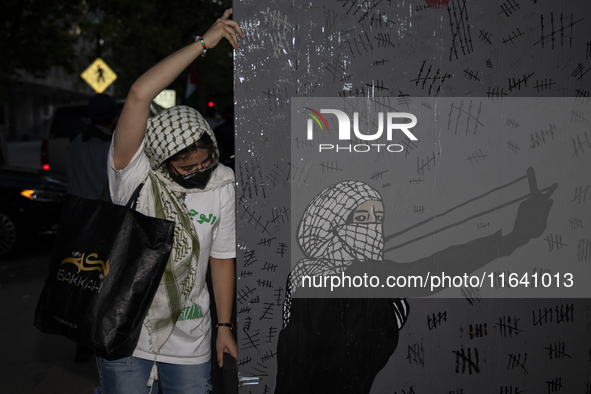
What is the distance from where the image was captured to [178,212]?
2.21 meters

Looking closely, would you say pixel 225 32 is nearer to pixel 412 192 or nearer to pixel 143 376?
pixel 412 192

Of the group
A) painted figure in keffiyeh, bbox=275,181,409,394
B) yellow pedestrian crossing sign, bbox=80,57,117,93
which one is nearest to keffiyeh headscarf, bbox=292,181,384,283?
painted figure in keffiyeh, bbox=275,181,409,394

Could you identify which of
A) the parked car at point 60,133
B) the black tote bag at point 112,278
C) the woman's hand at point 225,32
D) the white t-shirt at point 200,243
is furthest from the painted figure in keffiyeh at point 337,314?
the parked car at point 60,133

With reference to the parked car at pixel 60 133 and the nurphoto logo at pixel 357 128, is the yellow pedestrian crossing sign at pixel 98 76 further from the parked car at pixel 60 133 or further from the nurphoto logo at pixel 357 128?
the nurphoto logo at pixel 357 128

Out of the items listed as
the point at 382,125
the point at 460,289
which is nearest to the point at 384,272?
the point at 460,289

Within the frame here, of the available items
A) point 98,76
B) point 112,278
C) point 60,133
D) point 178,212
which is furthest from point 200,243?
point 98,76

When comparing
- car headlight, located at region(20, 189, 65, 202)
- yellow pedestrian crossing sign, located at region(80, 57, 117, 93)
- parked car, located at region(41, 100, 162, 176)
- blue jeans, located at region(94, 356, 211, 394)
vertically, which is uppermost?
yellow pedestrian crossing sign, located at region(80, 57, 117, 93)

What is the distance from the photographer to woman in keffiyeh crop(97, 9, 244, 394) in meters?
2.10

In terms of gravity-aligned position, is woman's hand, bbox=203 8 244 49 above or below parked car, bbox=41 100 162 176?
below

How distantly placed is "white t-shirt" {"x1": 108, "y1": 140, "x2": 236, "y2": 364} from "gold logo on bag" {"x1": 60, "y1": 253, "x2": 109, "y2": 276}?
254mm

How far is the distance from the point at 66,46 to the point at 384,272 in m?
14.1

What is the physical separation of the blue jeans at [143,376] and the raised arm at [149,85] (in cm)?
85

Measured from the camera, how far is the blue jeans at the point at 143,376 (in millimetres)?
2279

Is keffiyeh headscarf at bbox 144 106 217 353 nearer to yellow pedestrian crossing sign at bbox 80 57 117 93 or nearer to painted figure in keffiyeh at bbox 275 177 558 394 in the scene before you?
painted figure in keffiyeh at bbox 275 177 558 394
